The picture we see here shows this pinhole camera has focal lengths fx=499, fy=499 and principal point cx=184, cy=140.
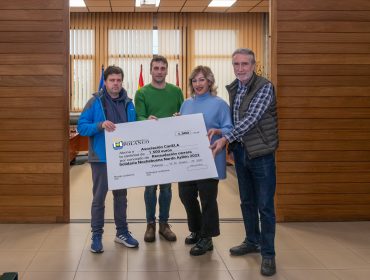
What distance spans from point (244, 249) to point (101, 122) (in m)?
1.44

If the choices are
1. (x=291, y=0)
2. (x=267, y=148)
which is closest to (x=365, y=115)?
(x=291, y=0)

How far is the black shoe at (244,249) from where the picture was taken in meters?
3.77

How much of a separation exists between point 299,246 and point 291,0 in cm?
234

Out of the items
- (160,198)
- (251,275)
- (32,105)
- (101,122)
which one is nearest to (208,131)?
(101,122)

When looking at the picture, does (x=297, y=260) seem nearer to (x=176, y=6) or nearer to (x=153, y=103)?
(x=153, y=103)

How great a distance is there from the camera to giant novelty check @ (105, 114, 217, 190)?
3.61 meters

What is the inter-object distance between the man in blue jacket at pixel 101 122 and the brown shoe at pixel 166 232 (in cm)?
34

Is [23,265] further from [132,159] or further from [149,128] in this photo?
[149,128]

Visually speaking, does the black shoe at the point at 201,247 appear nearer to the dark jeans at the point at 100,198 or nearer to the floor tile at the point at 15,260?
the dark jeans at the point at 100,198

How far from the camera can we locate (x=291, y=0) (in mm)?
4801

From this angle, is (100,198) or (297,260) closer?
(297,260)

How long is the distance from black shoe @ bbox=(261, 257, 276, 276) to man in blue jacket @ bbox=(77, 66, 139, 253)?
1.09 meters

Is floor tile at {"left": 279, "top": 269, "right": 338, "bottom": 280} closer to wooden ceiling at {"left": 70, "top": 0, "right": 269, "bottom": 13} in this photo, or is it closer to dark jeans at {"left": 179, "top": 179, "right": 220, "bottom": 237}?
dark jeans at {"left": 179, "top": 179, "right": 220, "bottom": 237}

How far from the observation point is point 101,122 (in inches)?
145
